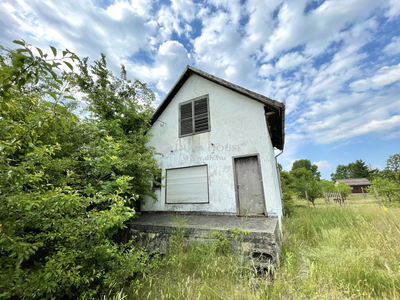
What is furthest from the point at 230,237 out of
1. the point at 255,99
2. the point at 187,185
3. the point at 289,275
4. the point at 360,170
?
the point at 360,170

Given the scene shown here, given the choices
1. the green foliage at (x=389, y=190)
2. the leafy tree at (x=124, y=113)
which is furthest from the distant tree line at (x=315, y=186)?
the leafy tree at (x=124, y=113)

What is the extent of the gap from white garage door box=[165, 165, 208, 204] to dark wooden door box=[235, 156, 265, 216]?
1.34 meters

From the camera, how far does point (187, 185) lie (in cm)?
692

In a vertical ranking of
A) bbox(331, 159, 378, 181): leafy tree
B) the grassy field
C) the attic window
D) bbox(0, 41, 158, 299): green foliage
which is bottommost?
the grassy field

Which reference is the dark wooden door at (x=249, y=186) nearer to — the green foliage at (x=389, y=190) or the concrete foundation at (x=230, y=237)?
the concrete foundation at (x=230, y=237)

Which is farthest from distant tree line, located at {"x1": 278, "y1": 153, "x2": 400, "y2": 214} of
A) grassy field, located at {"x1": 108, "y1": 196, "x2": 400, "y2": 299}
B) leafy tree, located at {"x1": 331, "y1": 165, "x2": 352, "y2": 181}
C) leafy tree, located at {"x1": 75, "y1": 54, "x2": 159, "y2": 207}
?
leafy tree, located at {"x1": 331, "y1": 165, "x2": 352, "y2": 181}

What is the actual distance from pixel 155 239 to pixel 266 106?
5631mm

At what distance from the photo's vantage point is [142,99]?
30.0 feet

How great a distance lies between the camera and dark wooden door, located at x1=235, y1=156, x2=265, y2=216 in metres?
5.58

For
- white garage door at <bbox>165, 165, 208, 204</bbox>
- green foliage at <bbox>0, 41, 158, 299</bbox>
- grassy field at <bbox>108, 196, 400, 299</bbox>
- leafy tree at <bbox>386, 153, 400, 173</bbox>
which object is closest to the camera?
green foliage at <bbox>0, 41, 158, 299</bbox>

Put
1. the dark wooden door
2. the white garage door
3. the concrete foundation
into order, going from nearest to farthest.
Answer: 1. the concrete foundation
2. the dark wooden door
3. the white garage door

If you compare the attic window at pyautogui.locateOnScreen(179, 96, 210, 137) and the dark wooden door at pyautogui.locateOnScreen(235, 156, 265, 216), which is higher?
the attic window at pyautogui.locateOnScreen(179, 96, 210, 137)

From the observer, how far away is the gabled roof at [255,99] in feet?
19.1

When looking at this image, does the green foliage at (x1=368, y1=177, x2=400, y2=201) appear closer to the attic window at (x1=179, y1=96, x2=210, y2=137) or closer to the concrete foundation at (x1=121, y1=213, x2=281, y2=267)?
the concrete foundation at (x1=121, y1=213, x2=281, y2=267)
